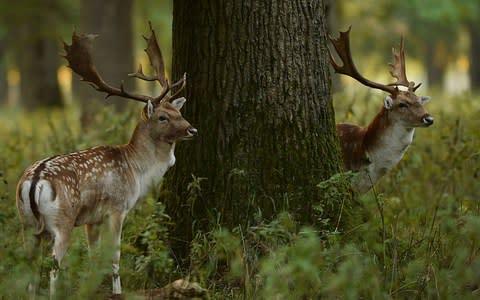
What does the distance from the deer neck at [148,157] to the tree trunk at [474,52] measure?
71.5 ft

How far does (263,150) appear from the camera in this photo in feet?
18.9

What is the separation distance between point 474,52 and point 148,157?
22784 mm

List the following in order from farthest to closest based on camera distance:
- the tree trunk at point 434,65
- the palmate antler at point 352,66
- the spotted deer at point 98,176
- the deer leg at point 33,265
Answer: the tree trunk at point 434,65
the palmate antler at point 352,66
the spotted deer at point 98,176
the deer leg at point 33,265

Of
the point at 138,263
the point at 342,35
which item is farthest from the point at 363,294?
the point at 342,35

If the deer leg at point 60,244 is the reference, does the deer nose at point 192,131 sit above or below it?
above

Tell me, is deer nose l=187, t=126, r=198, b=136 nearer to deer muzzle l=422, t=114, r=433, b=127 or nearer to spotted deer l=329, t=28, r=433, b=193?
spotted deer l=329, t=28, r=433, b=193

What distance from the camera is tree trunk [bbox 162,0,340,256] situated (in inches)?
226

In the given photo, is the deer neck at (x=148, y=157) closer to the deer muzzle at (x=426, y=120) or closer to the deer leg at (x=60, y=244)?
the deer leg at (x=60, y=244)

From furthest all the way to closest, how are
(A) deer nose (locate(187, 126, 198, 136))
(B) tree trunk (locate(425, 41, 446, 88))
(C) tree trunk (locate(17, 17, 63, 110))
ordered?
(B) tree trunk (locate(425, 41, 446, 88)) → (C) tree trunk (locate(17, 17, 63, 110)) → (A) deer nose (locate(187, 126, 198, 136))

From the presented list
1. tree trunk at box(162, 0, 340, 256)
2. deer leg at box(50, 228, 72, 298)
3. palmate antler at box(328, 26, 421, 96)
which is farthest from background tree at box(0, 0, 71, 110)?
deer leg at box(50, 228, 72, 298)

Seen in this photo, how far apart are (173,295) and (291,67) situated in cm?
191

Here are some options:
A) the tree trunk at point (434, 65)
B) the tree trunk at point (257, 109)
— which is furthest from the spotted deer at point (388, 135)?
the tree trunk at point (434, 65)

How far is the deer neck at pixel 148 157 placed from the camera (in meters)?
5.98

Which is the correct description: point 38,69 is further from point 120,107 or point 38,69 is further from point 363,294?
point 363,294
